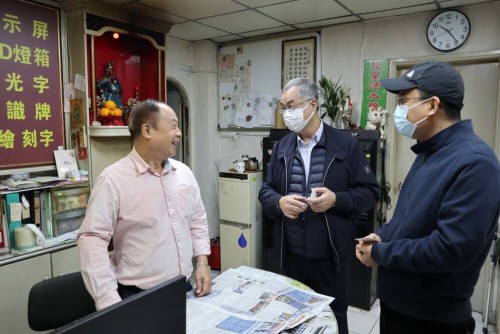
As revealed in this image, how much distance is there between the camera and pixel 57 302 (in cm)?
144

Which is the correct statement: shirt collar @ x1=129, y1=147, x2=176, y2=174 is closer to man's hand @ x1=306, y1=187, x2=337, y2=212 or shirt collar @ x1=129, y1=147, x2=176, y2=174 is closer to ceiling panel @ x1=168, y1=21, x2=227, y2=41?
man's hand @ x1=306, y1=187, x2=337, y2=212

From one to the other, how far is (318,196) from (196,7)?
198 centimetres

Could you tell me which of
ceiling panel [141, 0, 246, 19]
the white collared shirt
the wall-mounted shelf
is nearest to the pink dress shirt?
the white collared shirt

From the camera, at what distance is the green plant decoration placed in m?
3.33

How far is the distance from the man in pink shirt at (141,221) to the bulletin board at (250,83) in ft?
8.09

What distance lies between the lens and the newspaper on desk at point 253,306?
118 cm

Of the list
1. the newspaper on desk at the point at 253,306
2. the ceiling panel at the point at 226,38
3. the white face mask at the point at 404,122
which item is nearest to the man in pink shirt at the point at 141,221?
the newspaper on desk at the point at 253,306

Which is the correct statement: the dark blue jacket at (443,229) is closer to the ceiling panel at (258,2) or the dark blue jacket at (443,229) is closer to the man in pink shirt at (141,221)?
the man in pink shirt at (141,221)

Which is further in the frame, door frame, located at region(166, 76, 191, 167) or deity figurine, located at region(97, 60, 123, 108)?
door frame, located at region(166, 76, 191, 167)

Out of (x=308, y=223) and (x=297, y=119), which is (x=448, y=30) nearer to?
(x=297, y=119)

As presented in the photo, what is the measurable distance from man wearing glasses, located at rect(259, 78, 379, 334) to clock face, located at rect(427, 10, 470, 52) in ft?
5.43

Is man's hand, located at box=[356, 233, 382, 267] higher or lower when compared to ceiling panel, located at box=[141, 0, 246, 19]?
lower

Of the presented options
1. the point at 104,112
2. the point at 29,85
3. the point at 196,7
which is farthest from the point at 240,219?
the point at 29,85

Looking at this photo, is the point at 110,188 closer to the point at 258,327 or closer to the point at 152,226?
the point at 152,226
